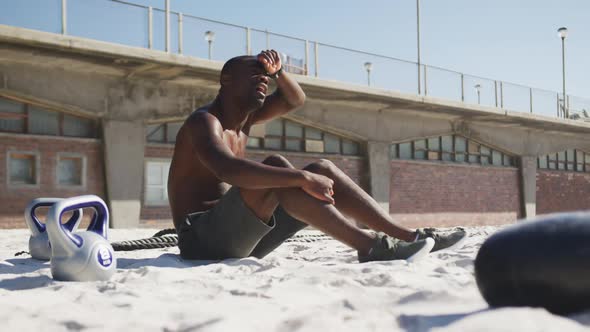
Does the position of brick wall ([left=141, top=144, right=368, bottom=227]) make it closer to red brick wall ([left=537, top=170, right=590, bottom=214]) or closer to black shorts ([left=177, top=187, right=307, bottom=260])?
red brick wall ([left=537, top=170, right=590, bottom=214])

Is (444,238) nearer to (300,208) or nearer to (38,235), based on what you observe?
(300,208)

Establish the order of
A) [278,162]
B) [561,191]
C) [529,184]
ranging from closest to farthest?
[278,162]
[529,184]
[561,191]

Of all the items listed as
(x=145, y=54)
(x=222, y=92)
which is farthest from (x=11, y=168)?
(x=222, y=92)

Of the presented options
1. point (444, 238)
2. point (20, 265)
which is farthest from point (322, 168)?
point (20, 265)

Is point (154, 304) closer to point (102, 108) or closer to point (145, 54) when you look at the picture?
point (145, 54)

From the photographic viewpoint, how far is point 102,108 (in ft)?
38.7

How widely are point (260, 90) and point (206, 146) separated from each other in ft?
1.95

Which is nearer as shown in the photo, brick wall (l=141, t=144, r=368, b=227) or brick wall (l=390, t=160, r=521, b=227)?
brick wall (l=141, t=144, r=368, b=227)

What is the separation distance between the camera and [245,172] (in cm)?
307

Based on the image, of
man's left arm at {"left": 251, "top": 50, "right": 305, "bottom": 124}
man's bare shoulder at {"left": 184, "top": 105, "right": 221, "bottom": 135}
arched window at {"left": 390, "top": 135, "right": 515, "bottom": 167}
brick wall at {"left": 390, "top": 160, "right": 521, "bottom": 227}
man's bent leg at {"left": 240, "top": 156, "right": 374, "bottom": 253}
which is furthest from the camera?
arched window at {"left": 390, "top": 135, "right": 515, "bottom": 167}

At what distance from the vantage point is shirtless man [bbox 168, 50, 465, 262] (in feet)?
10.4

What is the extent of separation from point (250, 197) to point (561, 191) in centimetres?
2134

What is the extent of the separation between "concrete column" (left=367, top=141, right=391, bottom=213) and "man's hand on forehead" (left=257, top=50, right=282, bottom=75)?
12.6 m

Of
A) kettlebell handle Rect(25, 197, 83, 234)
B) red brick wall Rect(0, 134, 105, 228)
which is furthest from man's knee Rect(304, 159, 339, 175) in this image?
red brick wall Rect(0, 134, 105, 228)
